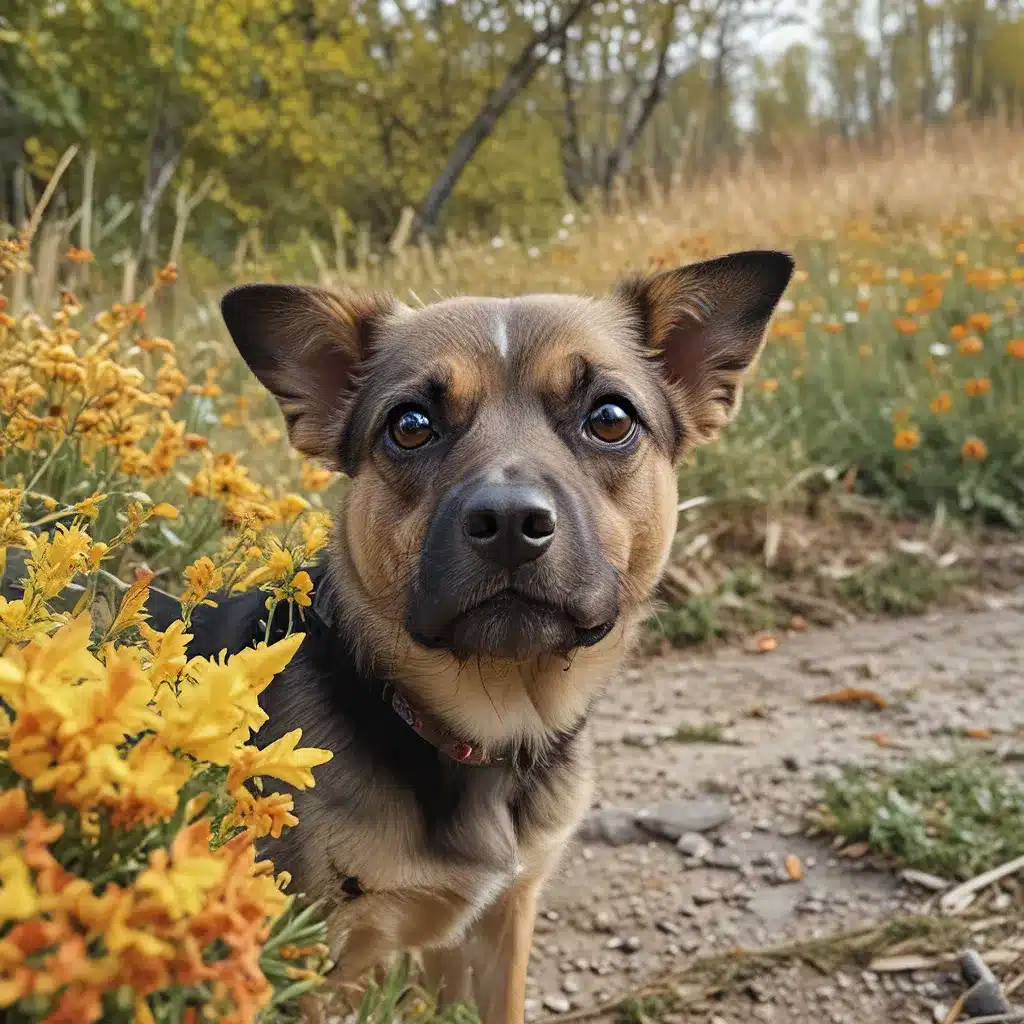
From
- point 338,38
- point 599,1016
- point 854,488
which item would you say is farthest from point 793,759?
point 338,38

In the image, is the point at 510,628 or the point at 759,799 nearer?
the point at 510,628

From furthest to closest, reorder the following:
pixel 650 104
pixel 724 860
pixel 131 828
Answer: pixel 650 104 < pixel 724 860 < pixel 131 828

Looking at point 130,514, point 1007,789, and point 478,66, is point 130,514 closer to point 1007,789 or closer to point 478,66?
point 1007,789

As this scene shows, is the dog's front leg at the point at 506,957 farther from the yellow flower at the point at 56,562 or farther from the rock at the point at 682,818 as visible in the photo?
the yellow flower at the point at 56,562

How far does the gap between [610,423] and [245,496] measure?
0.99 m

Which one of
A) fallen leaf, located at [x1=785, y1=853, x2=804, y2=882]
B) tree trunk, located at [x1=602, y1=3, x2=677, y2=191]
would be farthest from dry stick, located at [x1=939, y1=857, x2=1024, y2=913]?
tree trunk, located at [x1=602, y1=3, x2=677, y2=191]

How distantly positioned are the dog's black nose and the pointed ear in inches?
38.1

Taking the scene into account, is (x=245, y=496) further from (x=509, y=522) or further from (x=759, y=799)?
(x=759, y=799)

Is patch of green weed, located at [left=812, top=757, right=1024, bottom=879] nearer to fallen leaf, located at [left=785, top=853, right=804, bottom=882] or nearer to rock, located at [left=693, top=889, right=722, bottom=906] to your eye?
fallen leaf, located at [left=785, top=853, right=804, bottom=882]

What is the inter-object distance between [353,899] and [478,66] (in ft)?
56.9

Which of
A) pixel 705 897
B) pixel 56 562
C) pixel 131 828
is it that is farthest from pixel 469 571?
pixel 705 897

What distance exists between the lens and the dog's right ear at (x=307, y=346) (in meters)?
2.30

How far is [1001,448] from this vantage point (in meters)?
5.68

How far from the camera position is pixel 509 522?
5.71 feet
